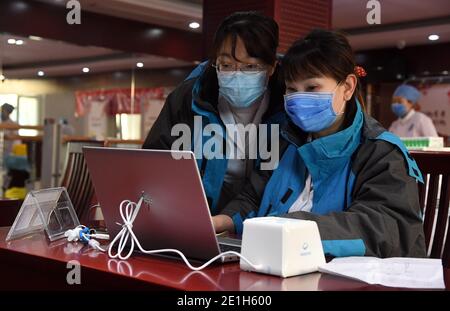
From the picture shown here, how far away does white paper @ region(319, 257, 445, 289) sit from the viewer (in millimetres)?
1092

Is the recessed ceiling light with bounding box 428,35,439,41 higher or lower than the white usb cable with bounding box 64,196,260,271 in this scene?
higher

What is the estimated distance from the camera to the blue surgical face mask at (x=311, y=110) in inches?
63.6

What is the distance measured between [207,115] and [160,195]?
2.29 feet

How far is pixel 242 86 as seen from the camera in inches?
76.2

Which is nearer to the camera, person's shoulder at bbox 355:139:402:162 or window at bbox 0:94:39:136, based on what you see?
person's shoulder at bbox 355:139:402:162

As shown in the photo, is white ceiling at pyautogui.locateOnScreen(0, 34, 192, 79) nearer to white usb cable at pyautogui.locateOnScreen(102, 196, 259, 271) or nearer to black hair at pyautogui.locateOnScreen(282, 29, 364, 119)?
black hair at pyautogui.locateOnScreen(282, 29, 364, 119)

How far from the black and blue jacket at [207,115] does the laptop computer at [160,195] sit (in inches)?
21.8

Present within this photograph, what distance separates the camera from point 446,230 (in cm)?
198

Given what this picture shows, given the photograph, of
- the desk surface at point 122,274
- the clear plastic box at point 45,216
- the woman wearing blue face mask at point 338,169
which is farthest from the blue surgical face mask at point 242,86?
the desk surface at point 122,274

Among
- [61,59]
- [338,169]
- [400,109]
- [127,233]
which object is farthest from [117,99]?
[127,233]

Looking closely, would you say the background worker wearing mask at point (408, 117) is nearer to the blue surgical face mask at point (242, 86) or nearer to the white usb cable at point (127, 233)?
the blue surgical face mask at point (242, 86)

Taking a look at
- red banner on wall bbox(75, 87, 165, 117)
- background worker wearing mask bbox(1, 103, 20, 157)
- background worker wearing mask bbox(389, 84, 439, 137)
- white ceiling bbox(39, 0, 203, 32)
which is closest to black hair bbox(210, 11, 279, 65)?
background worker wearing mask bbox(1, 103, 20, 157)

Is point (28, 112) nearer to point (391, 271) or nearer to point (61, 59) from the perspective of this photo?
point (61, 59)

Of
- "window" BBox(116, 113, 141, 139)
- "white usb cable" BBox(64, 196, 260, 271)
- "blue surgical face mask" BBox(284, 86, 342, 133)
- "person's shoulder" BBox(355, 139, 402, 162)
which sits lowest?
"white usb cable" BBox(64, 196, 260, 271)
